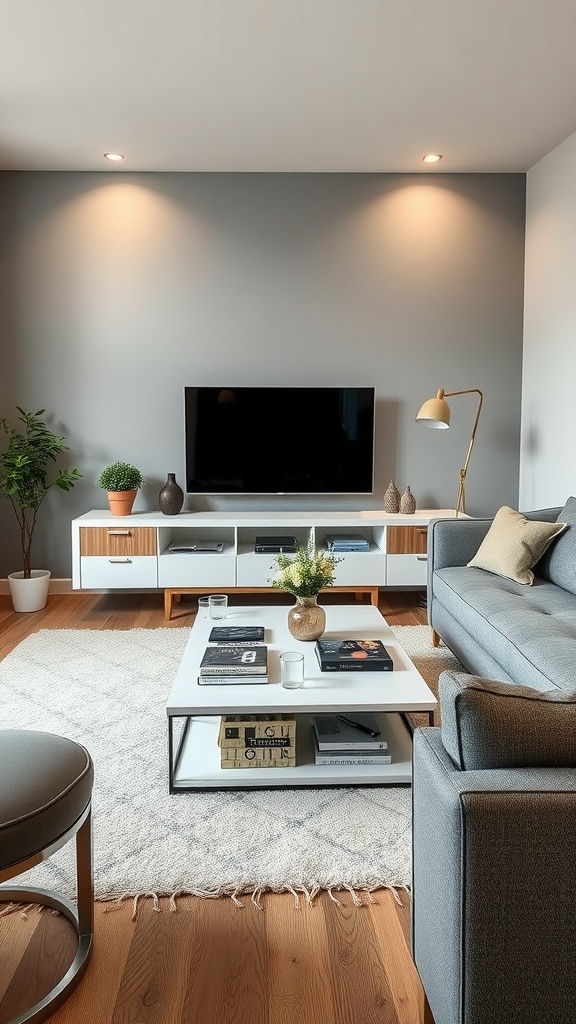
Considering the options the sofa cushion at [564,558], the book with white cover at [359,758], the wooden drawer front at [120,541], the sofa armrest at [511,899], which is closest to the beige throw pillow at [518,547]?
the sofa cushion at [564,558]

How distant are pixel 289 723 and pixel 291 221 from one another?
135 inches

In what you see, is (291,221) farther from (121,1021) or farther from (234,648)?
(121,1021)

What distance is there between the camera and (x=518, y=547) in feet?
10.9

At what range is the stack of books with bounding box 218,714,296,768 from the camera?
2.33 meters

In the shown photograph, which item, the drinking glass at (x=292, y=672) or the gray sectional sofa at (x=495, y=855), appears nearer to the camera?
the gray sectional sofa at (x=495, y=855)

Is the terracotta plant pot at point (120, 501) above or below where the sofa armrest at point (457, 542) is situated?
above

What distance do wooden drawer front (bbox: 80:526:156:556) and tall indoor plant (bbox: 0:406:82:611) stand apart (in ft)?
1.33

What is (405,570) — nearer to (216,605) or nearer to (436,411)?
(436,411)

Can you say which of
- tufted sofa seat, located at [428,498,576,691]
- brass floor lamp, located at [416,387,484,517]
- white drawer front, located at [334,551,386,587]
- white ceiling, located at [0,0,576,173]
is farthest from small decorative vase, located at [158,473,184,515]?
white ceiling, located at [0,0,576,173]

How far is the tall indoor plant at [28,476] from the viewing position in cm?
441

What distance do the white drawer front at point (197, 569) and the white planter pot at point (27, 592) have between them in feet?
2.55

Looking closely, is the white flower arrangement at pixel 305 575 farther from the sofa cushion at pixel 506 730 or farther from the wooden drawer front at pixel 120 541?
the wooden drawer front at pixel 120 541

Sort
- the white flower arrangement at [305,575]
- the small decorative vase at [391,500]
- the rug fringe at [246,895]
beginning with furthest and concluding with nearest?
the small decorative vase at [391,500] → the white flower arrangement at [305,575] → the rug fringe at [246,895]

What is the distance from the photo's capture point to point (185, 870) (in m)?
1.89
